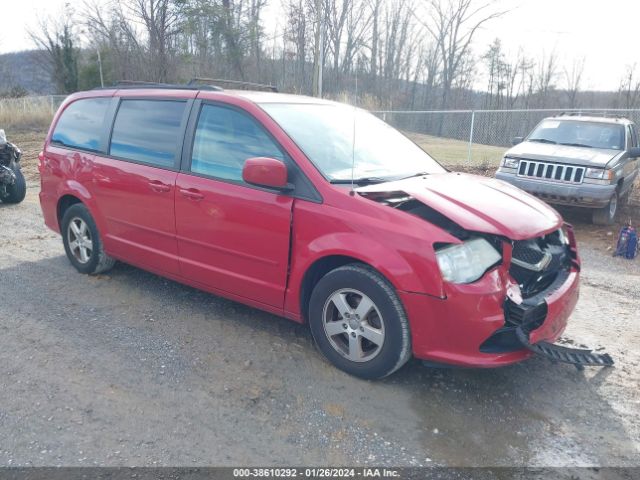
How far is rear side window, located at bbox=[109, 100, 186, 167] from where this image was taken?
165 inches

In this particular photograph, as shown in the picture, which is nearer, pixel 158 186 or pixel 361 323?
pixel 361 323

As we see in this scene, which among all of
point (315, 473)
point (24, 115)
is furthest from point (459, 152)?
point (24, 115)

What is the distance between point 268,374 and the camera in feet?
11.3

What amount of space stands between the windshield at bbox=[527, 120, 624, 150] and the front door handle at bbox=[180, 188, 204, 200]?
7235 millimetres

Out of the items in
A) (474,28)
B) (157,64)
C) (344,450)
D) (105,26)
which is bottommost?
(344,450)

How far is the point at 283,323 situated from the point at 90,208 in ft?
7.31

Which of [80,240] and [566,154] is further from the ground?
[566,154]

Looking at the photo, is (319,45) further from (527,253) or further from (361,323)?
(361,323)

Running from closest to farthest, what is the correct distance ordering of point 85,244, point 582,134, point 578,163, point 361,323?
point 361,323, point 85,244, point 578,163, point 582,134

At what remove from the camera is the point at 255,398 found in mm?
3158

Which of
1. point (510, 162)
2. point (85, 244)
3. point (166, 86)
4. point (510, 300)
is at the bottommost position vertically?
point (85, 244)

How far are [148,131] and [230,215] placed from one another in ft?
4.23

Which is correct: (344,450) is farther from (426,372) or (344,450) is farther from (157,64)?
(157,64)

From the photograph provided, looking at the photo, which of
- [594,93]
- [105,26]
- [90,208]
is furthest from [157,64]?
[594,93]
